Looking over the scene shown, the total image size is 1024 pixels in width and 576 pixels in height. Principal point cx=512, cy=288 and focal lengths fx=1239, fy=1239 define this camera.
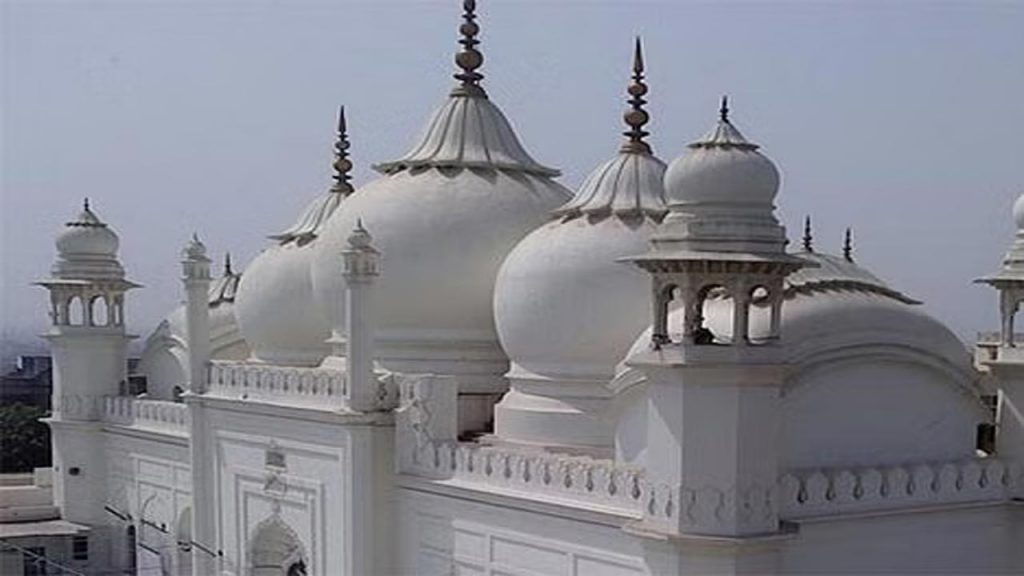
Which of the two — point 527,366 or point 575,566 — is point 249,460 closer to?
point 527,366

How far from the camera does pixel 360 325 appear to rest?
10.5 metres

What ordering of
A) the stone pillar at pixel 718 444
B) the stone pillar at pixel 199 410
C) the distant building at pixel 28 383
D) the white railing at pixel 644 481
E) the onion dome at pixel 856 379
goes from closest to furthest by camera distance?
the stone pillar at pixel 718 444 → the white railing at pixel 644 481 → the onion dome at pixel 856 379 → the stone pillar at pixel 199 410 → the distant building at pixel 28 383

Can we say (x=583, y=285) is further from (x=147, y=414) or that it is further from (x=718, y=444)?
(x=147, y=414)

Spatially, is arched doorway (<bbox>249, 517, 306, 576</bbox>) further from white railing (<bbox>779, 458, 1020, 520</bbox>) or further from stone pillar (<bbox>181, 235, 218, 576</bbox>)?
white railing (<bbox>779, 458, 1020, 520</bbox>)

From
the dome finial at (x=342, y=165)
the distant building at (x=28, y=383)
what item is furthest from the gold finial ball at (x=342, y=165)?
the distant building at (x=28, y=383)

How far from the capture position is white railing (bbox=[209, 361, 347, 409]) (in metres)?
11.0

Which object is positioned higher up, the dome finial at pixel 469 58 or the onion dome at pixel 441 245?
the dome finial at pixel 469 58

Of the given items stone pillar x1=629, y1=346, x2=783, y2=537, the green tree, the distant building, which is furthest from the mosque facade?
the distant building

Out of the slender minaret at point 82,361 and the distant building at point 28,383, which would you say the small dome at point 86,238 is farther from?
the distant building at point 28,383

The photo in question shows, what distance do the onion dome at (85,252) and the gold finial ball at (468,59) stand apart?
21.0ft

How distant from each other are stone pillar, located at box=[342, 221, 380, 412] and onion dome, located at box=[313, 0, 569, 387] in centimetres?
104

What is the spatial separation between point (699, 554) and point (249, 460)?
614 cm

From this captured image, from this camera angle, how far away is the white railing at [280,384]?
11.0m

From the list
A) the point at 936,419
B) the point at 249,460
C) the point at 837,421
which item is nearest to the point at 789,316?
the point at 837,421
